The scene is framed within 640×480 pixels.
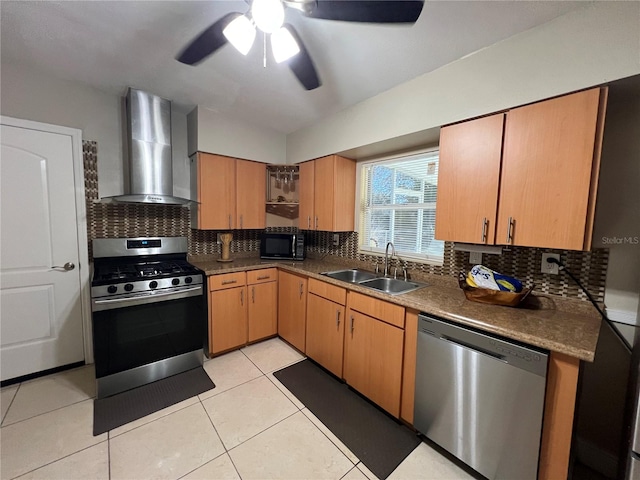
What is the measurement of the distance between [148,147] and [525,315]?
124 inches

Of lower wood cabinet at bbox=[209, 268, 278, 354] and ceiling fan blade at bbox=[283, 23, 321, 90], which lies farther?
lower wood cabinet at bbox=[209, 268, 278, 354]

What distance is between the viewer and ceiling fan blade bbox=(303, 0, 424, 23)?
98 centimetres

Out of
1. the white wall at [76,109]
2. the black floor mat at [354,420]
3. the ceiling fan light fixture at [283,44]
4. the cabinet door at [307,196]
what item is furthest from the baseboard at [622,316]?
the white wall at [76,109]

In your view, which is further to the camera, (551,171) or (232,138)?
(232,138)

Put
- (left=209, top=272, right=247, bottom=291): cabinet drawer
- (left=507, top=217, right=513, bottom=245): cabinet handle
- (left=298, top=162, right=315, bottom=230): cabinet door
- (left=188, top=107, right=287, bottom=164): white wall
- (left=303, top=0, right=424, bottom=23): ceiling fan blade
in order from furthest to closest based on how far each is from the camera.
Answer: (left=298, top=162, right=315, bottom=230): cabinet door
(left=188, top=107, right=287, bottom=164): white wall
(left=209, top=272, right=247, bottom=291): cabinet drawer
(left=507, top=217, right=513, bottom=245): cabinet handle
(left=303, top=0, right=424, bottom=23): ceiling fan blade

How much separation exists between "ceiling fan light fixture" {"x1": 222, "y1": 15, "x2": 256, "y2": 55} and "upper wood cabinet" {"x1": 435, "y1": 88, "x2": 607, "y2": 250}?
1.30m

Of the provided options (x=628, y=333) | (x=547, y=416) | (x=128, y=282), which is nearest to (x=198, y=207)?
(x=128, y=282)

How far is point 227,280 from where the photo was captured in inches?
98.8

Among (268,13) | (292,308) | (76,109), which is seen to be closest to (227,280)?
(292,308)

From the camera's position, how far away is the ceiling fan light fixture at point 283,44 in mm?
1224

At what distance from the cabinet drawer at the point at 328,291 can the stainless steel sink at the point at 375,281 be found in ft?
0.34

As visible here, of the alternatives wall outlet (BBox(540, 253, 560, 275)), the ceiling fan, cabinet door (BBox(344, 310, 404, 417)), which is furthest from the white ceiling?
cabinet door (BBox(344, 310, 404, 417))

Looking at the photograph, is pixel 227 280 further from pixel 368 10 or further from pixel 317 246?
pixel 368 10

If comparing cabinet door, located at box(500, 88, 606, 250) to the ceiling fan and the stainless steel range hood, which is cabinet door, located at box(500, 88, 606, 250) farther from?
the stainless steel range hood
